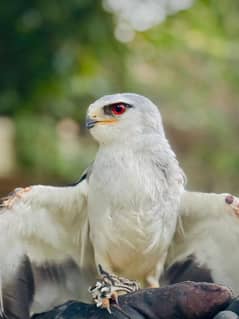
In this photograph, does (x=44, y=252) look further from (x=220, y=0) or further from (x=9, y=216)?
(x=220, y=0)

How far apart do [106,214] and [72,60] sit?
537 cm

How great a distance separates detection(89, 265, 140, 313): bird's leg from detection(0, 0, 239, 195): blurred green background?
5.41 m

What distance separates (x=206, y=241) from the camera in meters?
3.83

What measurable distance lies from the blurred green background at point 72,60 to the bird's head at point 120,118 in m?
5.01

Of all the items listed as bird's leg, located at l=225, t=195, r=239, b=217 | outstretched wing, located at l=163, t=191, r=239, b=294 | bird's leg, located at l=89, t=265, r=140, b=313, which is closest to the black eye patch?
outstretched wing, located at l=163, t=191, r=239, b=294

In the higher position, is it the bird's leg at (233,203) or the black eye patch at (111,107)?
the black eye patch at (111,107)

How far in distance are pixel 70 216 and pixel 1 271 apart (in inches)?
15.2

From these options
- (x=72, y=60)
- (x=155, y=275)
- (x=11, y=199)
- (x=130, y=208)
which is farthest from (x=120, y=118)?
(x=72, y=60)

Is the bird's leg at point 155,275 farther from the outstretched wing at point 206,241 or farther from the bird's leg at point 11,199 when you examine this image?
the bird's leg at point 11,199

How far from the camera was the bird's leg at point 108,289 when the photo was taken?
342 cm

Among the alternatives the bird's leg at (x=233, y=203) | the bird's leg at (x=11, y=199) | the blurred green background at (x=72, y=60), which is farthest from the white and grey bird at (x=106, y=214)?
the blurred green background at (x=72, y=60)

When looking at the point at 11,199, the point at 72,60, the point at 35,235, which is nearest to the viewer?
the point at 11,199

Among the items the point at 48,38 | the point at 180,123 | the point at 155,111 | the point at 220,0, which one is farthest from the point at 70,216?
the point at 180,123

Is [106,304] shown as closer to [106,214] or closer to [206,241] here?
[106,214]
